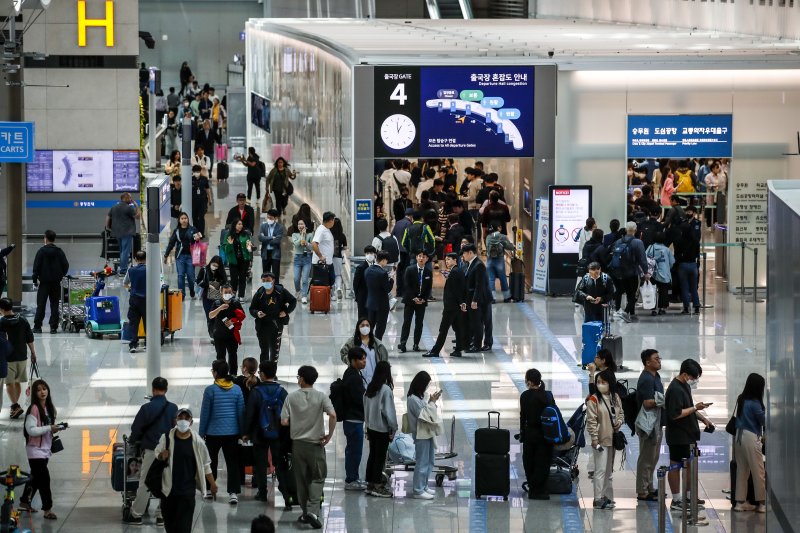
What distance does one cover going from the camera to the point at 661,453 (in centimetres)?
1418

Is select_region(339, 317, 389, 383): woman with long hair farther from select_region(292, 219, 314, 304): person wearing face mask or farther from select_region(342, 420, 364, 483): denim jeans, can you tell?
select_region(292, 219, 314, 304): person wearing face mask

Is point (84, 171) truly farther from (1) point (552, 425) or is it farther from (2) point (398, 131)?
(1) point (552, 425)

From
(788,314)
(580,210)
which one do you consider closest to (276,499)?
(788,314)

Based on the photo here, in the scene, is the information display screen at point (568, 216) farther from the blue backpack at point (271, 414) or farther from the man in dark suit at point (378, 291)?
the blue backpack at point (271, 414)

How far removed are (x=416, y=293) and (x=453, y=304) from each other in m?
0.51

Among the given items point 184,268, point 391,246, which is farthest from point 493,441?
point 184,268

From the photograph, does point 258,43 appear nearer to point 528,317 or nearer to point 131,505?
point 528,317

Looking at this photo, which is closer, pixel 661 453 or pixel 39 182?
pixel 661 453

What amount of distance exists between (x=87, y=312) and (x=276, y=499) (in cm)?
792

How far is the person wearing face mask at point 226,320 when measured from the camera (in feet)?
54.3

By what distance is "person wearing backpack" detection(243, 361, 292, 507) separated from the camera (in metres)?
12.3

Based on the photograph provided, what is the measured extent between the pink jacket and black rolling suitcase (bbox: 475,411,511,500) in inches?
138

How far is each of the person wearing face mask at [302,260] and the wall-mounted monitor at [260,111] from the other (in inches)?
684

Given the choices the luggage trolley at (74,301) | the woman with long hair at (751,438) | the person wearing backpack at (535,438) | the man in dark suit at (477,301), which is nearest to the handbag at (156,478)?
the person wearing backpack at (535,438)
